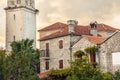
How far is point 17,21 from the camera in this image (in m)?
83.0

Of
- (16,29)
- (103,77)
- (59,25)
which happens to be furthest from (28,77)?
(16,29)

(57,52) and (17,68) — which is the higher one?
(57,52)

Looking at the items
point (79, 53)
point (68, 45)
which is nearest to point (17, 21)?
point (68, 45)

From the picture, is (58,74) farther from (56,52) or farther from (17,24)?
(17,24)

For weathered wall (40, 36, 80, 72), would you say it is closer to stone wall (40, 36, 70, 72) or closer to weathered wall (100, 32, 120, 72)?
stone wall (40, 36, 70, 72)

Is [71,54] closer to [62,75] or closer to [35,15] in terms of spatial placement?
[62,75]

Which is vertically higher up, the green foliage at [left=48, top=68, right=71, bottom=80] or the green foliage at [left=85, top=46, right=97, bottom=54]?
the green foliage at [left=85, top=46, right=97, bottom=54]

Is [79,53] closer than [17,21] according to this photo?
Yes

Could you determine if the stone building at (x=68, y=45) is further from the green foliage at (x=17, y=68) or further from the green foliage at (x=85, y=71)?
the green foliage at (x=17, y=68)

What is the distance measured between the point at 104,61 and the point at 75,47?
6.15 m

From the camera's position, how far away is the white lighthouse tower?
8212cm

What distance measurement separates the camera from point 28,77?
38.2 metres

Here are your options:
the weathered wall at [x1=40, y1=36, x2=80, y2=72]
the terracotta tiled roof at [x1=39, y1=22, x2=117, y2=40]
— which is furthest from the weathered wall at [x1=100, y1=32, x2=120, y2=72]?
the terracotta tiled roof at [x1=39, y1=22, x2=117, y2=40]

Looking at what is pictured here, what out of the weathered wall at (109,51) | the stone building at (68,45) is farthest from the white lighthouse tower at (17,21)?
the weathered wall at (109,51)
